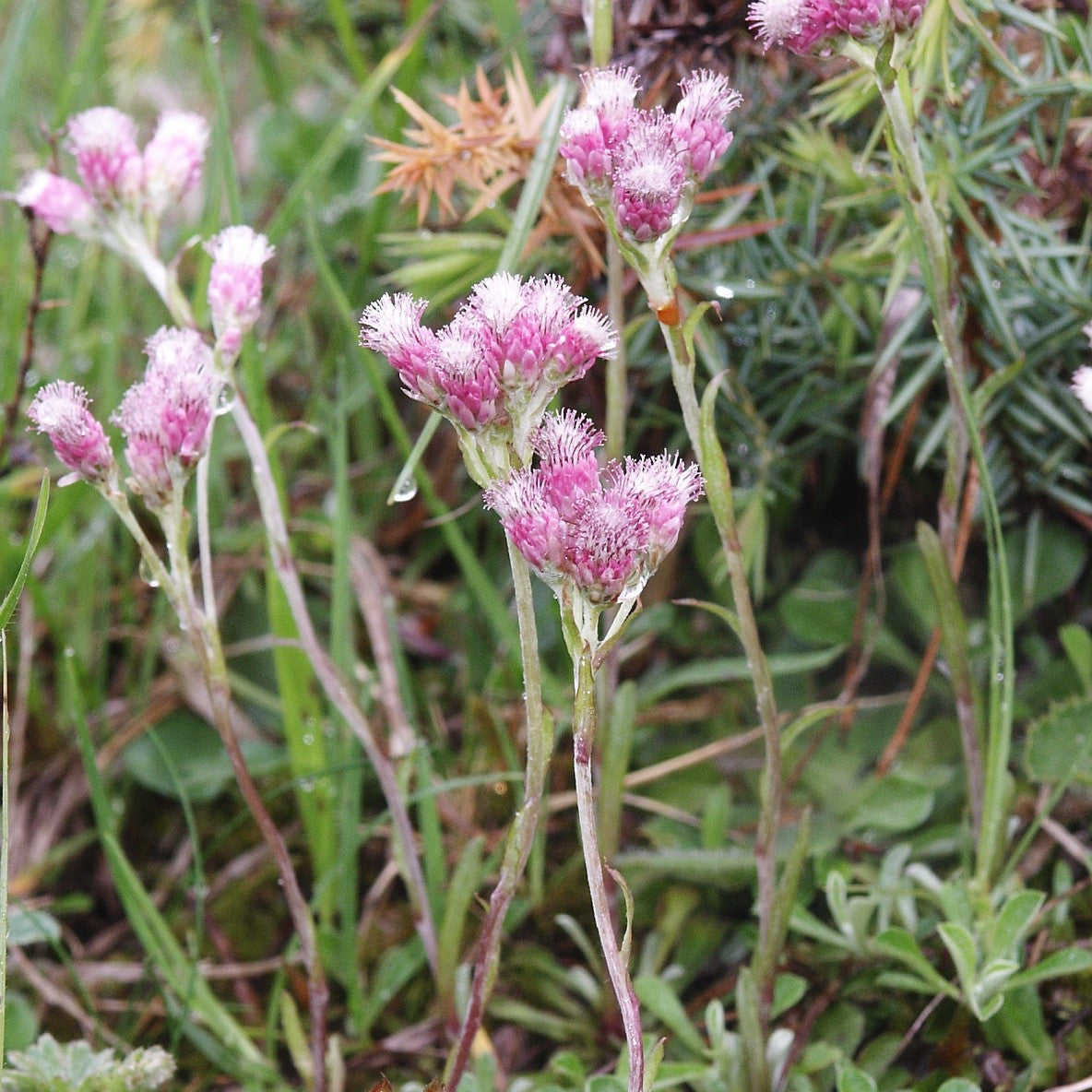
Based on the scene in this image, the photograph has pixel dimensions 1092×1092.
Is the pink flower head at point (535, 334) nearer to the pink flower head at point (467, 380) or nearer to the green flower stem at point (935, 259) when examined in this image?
the pink flower head at point (467, 380)

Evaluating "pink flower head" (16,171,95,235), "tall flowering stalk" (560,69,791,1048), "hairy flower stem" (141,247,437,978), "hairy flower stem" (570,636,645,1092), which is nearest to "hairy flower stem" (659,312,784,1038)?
"tall flowering stalk" (560,69,791,1048)

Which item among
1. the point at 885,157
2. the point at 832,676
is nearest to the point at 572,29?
the point at 885,157

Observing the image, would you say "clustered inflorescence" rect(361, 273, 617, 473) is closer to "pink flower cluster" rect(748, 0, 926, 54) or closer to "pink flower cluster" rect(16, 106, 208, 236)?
"pink flower cluster" rect(748, 0, 926, 54)

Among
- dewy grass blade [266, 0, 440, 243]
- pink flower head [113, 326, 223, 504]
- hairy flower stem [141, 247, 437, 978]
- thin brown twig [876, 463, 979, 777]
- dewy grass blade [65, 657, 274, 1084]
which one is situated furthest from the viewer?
dewy grass blade [266, 0, 440, 243]

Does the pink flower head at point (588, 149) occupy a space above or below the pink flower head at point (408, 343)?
above

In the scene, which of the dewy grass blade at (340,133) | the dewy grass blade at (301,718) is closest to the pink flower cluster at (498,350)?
the dewy grass blade at (301,718)
